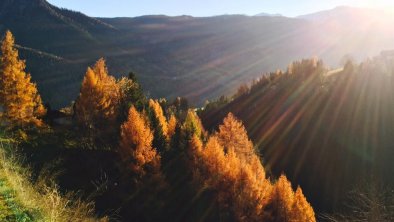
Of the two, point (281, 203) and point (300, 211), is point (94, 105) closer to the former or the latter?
point (281, 203)

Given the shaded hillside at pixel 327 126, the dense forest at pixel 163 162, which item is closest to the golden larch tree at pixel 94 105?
the dense forest at pixel 163 162

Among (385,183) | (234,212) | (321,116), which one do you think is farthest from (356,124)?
(234,212)

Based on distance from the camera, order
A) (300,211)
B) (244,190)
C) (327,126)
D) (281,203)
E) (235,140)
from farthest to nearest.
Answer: (327,126) → (235,140) → (281,203) → (300,211) → (244,190)

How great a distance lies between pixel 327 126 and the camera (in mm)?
111125

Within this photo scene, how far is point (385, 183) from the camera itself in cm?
8500

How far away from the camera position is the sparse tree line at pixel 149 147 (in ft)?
168

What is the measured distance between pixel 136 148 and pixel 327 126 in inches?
2847

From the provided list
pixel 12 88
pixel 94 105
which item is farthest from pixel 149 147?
pixel 12 88

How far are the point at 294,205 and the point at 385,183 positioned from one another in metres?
34.6

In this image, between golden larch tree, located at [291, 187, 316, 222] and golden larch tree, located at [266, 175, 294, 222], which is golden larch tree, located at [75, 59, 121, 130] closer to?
golden larch tree, located at [266, 175, 294, 222]

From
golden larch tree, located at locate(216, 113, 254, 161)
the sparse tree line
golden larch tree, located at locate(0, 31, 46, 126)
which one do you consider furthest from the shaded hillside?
golden larch tree, located at locate(0, 31, 46, 126)

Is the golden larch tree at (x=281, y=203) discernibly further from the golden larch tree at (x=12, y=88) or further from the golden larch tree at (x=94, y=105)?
the golden larch tree at (x=12, y=88)

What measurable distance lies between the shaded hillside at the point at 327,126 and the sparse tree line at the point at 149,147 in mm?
24636

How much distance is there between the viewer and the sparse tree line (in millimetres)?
51344
